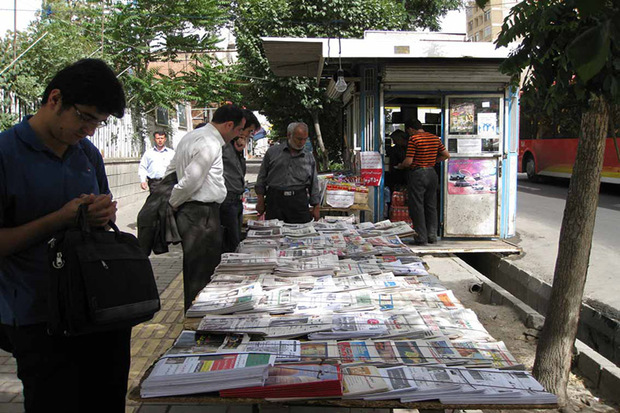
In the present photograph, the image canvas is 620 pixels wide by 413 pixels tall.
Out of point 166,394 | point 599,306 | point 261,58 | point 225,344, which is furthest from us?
point 261,58

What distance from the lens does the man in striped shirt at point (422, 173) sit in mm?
7309

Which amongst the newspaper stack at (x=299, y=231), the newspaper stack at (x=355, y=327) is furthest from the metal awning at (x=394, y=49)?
the newspaper stack at (x=355, y=327)

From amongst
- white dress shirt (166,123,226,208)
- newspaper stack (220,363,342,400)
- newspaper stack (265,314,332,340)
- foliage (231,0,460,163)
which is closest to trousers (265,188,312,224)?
white dress shirt (166,123,226,208)

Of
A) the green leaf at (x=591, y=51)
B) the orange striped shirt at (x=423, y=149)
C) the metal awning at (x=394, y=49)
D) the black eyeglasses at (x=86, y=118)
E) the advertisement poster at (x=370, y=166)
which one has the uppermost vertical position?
the metal awning at (x=394, y=49)

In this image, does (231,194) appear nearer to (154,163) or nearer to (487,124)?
(154,163)

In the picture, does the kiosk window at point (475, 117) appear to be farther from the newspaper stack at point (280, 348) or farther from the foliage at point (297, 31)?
the foliage at point (297, 31)

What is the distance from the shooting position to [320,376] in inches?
71.0

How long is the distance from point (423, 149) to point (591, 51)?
243 inches

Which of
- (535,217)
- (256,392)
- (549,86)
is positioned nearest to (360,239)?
(549,86)

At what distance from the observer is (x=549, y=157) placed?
1855 cm

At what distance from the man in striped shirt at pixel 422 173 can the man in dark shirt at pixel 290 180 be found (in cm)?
186

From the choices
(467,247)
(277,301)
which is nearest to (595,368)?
(277,301)

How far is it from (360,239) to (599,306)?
277 cm

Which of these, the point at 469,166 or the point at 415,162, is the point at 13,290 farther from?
the point at 469,166
